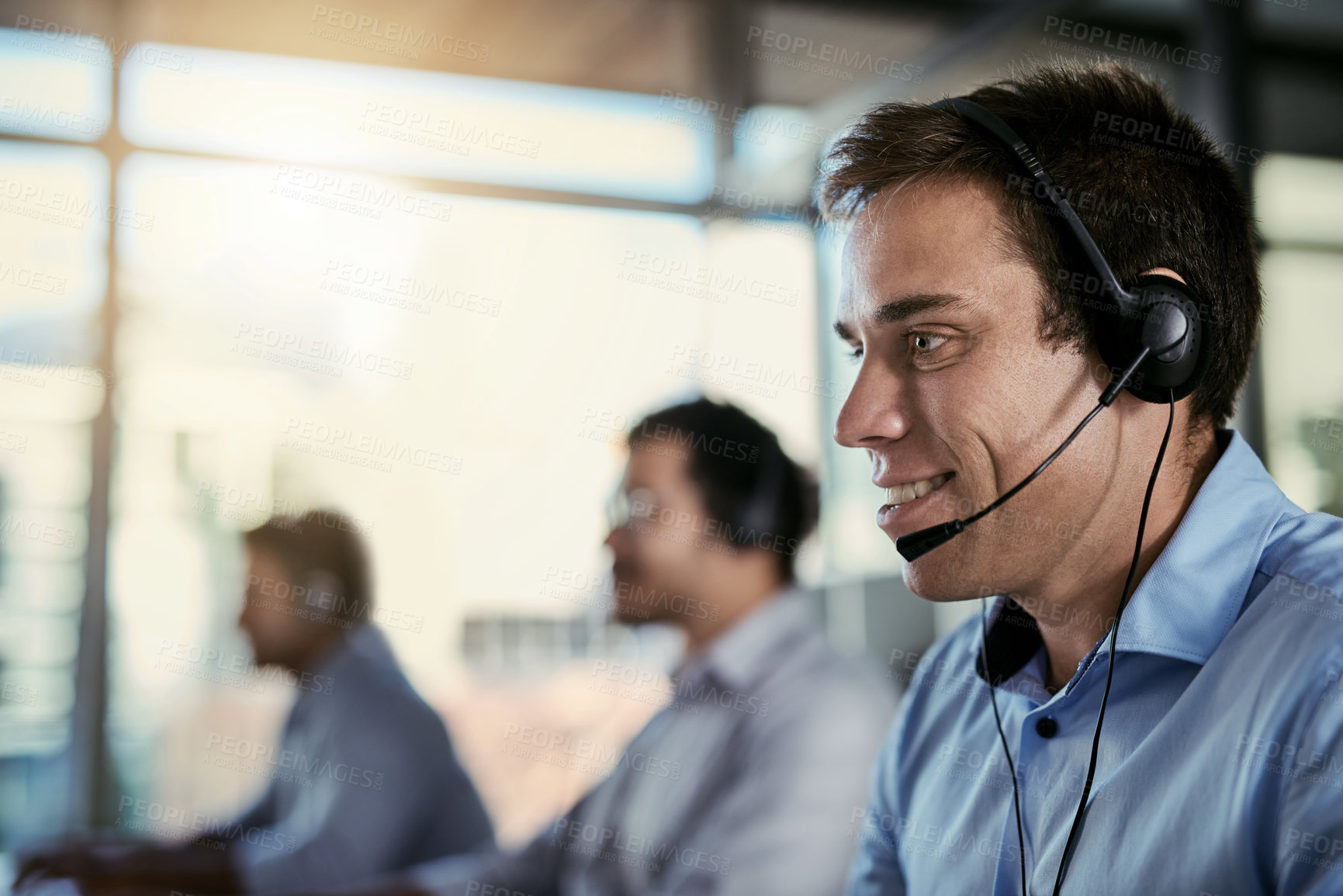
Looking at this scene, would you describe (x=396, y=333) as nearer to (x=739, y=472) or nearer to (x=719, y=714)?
(x=739, y=472)

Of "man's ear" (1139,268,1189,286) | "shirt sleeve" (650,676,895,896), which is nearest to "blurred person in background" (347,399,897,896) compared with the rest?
"shirt sleeve" (650,676,895,896)

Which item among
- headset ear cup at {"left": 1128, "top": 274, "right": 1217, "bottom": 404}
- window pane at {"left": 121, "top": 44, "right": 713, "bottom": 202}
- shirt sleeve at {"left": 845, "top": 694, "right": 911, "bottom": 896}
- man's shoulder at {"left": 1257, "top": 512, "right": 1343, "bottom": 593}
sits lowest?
shirt sleeve at {"left": 845, "top": 694, "right": 911, "bottom": 896}

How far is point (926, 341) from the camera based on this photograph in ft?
2.85

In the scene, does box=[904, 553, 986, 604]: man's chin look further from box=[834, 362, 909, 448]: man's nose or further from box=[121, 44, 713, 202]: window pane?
box=[121, 44, 713, 202]: window pane

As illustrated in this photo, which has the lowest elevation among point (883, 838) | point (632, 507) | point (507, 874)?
point (507, 874)

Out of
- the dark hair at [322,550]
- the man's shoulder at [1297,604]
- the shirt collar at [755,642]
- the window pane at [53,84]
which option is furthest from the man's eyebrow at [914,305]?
the window pane at [53,84]

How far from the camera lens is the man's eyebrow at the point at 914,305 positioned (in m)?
0.84

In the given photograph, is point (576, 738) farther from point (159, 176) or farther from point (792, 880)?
point (159, 176)

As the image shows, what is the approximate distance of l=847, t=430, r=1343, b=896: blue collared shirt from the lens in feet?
2.12

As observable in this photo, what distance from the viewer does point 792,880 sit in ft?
4.63

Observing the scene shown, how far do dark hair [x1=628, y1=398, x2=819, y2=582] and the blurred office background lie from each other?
955mm

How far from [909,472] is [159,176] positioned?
2.88 meters

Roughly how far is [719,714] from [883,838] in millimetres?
700

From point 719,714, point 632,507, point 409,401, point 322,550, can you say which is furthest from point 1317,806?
point 409,401
